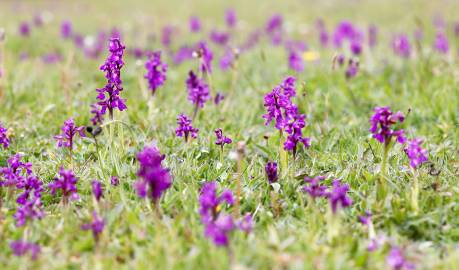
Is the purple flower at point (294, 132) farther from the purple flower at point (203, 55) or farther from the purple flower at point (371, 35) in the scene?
the purple flower at point (371, 35)

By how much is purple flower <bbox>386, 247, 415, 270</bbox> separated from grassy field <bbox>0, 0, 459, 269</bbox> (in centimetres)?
2

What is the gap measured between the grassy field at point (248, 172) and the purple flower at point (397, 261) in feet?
0.06

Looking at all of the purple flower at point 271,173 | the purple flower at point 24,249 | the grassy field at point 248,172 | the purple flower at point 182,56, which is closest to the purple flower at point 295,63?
the grassy field at point 248,172

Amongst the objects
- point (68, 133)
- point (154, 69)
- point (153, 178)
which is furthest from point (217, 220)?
point (154, 69)

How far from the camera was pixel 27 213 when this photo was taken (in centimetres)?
317

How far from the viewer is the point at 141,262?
285cm

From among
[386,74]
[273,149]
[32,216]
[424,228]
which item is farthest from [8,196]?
[386,74]

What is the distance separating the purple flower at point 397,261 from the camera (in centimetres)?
275

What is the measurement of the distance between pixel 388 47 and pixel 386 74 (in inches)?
119

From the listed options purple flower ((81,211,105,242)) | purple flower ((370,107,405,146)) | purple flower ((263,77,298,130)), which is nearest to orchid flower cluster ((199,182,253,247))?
purple flower ((81,211,105,242))

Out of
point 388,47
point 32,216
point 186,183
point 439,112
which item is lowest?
point 32,216

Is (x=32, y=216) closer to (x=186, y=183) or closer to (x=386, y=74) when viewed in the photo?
(x=186, y=183)

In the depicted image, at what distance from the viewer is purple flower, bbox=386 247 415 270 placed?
9.02ft

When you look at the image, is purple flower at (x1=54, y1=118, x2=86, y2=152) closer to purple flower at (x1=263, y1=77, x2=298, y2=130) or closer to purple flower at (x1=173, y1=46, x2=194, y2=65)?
purple flower at (x1=263, y1=77, x2=298, y2=130)
